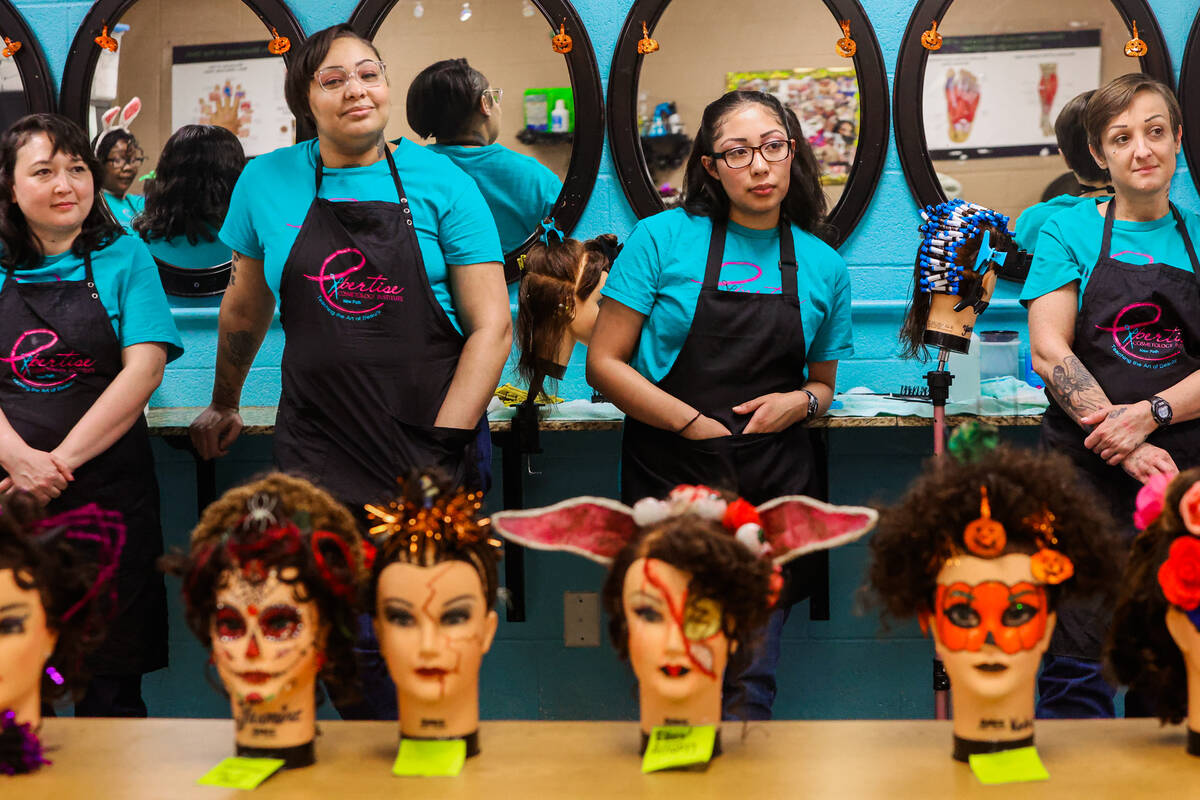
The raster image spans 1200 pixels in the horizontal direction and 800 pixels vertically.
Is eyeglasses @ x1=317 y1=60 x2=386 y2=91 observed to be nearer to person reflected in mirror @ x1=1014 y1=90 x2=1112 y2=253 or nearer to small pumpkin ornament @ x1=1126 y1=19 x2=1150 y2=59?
person reflected in mirror @ x1=1014 y1=90 x2=1112 y2=253

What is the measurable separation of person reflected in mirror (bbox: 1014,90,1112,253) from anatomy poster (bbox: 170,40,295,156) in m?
2.12

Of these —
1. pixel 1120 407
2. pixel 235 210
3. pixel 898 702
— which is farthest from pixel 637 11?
pixel 898 702

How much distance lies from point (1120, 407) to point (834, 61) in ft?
4.76

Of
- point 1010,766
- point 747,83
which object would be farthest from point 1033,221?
point 1010,766

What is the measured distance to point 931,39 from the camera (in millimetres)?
3240

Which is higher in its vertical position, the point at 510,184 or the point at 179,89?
the point at 179,89

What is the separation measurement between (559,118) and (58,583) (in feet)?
7.17

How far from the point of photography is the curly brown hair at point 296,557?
1.44 m

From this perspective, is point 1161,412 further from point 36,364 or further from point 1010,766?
point 36,364

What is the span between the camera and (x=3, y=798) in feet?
4.60

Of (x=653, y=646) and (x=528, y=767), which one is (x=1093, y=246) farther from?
(x=528, y=767)

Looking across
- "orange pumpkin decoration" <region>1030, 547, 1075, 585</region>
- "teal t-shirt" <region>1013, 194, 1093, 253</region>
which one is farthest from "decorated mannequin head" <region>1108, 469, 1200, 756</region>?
"teal t-shirt" <region>1013, 194, 1093, 253</region>

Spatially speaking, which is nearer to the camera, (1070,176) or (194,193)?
(1070,176)

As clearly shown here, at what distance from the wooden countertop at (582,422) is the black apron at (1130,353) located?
1.50ft
